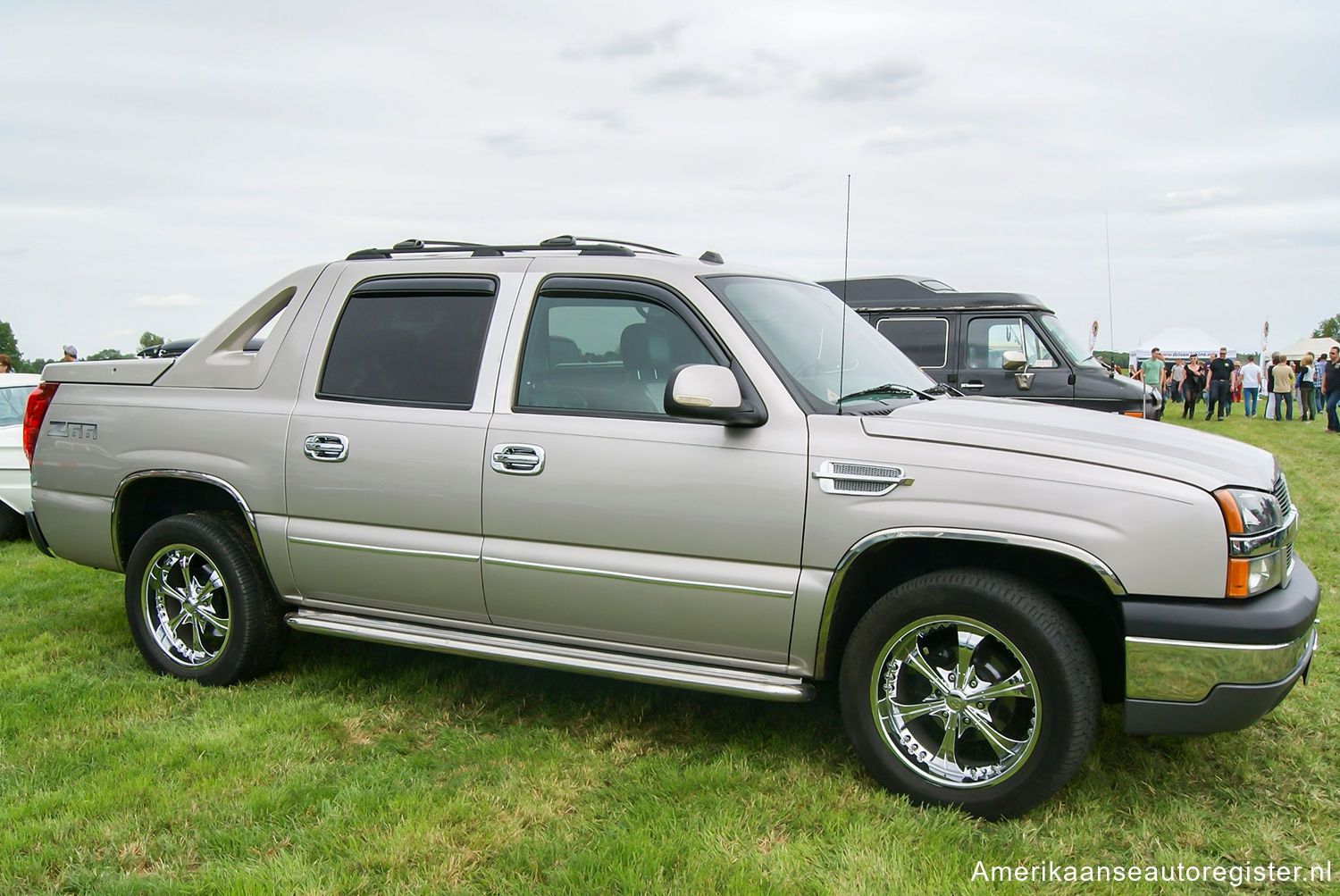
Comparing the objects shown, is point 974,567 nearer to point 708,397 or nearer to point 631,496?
point 708,397

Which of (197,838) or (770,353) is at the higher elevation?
(770,353)

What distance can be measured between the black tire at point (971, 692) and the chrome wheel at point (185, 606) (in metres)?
2.92

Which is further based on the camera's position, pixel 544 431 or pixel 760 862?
pixel 544 431

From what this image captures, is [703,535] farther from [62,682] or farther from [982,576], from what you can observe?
[62,682]

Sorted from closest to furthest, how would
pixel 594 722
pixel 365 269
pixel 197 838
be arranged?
pixel 197 838, pixel 594 722, pixel 365 269

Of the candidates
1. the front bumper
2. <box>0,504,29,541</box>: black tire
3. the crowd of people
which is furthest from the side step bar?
the crowd of people

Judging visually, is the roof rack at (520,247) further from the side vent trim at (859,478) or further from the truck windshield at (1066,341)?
the truck windshield at (1066,341)

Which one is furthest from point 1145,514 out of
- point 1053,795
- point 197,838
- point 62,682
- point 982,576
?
point 62,682

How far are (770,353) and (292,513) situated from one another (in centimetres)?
214

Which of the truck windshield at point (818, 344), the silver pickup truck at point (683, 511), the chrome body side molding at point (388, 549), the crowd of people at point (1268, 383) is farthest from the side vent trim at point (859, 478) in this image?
the crowd of people at point (1268, 383)

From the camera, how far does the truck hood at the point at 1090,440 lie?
3.25 metres

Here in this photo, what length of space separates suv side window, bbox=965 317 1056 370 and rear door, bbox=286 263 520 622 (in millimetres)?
8349

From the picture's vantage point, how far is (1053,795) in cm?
342

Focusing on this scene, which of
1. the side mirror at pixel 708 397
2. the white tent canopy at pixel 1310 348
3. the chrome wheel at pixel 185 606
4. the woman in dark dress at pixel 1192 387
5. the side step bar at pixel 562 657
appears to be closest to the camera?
the side mirror at pixel 708 397
